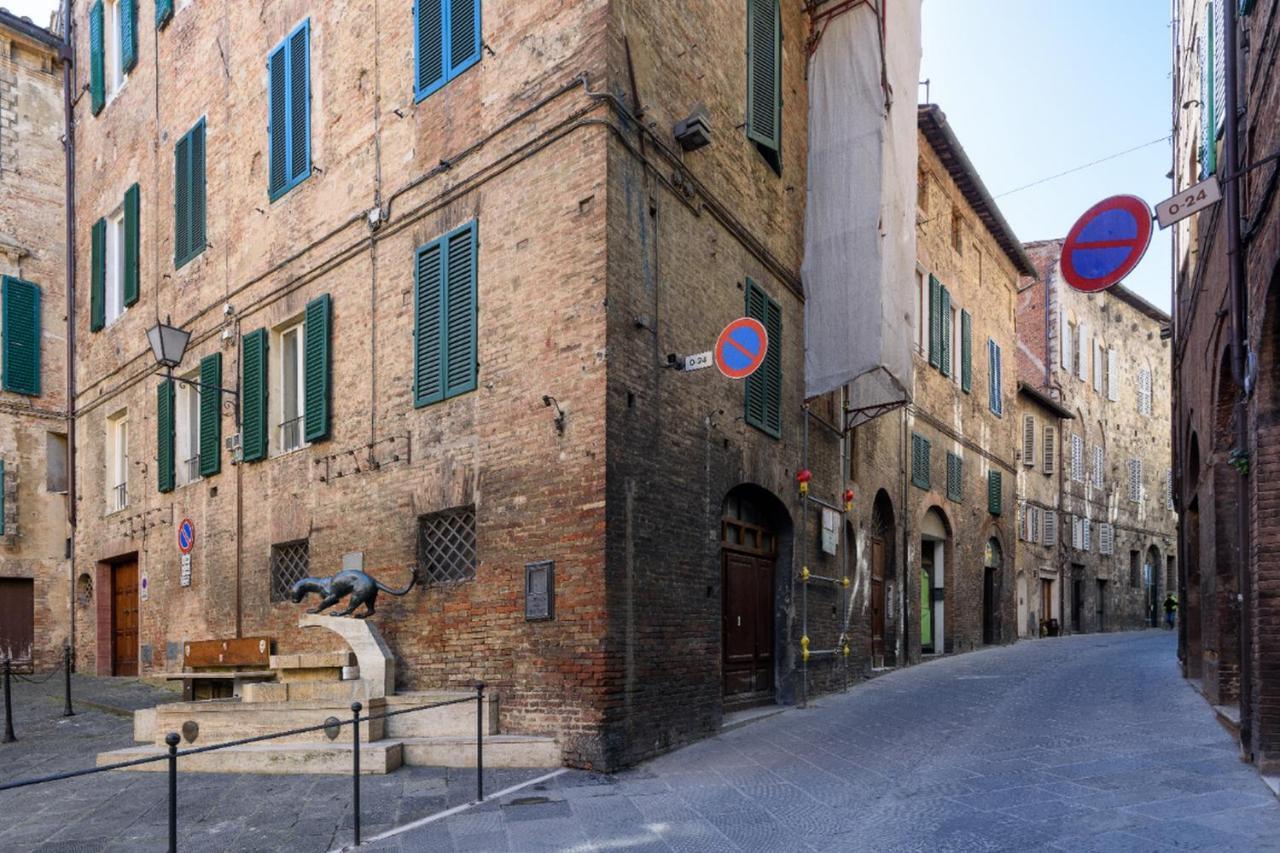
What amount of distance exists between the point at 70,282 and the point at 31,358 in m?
1.52

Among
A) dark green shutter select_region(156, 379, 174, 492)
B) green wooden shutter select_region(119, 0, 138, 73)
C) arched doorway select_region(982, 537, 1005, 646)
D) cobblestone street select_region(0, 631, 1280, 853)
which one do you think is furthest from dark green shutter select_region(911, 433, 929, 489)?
green wooden shutter select_region(119, 0, 138, 73)

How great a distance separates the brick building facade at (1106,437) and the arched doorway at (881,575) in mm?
11866

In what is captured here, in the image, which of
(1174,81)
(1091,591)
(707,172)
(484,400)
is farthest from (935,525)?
(1091,591)

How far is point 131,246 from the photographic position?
1577 centimetres

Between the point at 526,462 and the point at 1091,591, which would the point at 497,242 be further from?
the point at 1091,591

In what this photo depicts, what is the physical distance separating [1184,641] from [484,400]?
36.4 ft

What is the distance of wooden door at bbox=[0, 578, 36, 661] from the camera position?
1708 centimetres

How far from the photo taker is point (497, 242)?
9305 mm

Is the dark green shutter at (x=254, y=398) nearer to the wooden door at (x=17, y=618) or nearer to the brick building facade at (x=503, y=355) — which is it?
the brick building facade at (x=503, y=355)

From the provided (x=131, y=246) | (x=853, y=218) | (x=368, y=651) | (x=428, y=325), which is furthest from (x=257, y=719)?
(x=131, y=246)

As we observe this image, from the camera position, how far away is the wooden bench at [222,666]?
11180mm

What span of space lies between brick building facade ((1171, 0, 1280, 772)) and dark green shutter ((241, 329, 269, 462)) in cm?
1019

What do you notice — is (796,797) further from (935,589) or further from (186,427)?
(935,589)

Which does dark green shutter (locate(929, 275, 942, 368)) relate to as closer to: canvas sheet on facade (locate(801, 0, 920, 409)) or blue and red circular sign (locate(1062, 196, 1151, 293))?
canvas sheet on facade (locate(801, 0, 920, 409))
